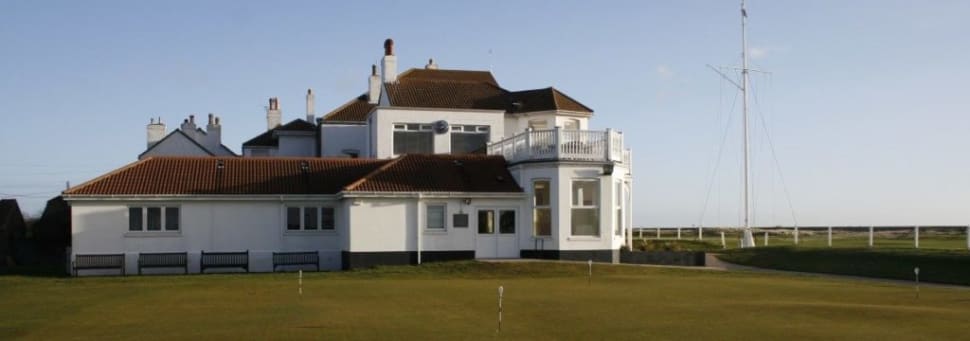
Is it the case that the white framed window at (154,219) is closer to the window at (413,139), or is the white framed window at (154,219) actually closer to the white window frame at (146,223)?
the white window frame at (146,223)

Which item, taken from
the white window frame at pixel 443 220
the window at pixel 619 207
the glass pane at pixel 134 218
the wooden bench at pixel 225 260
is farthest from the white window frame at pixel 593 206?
the glass pane at pixel 134 218

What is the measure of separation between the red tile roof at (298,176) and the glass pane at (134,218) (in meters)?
0.61

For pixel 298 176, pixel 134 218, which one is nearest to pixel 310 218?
pixel 298 176

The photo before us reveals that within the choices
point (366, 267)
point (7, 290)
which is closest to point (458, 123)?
point (366, 267)

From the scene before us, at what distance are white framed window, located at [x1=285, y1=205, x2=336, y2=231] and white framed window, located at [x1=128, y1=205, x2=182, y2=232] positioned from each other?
137 inches

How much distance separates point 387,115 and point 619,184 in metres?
10.5

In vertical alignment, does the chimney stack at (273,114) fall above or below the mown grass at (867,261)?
above

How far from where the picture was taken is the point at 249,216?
3391 cm

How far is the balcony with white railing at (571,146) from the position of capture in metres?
33.9

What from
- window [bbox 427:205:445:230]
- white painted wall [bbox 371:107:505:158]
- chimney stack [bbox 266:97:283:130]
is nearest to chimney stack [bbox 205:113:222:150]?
chimney stack [bbox 266:97:283:130]

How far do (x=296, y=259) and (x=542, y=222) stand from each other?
7975 mm

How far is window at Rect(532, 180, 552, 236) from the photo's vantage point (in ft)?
112

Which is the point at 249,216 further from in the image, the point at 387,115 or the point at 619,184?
the point at 619,184

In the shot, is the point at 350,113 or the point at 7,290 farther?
the point at 350,113
